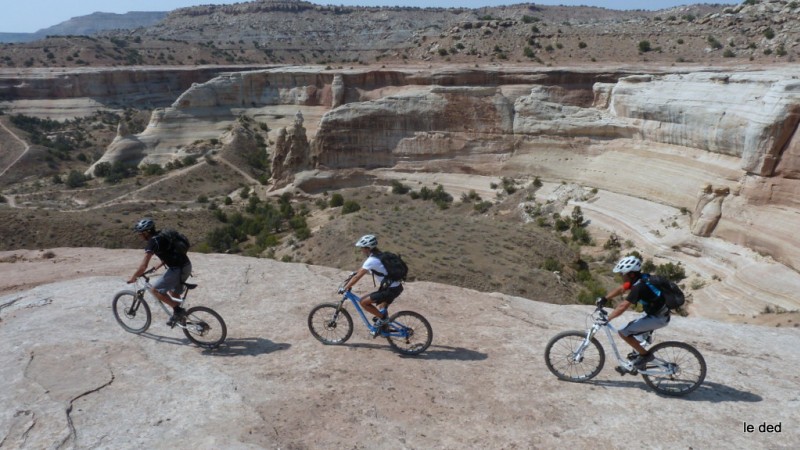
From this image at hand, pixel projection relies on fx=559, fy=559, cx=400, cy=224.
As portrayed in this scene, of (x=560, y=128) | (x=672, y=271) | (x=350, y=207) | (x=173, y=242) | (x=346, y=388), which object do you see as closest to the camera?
(x=346, y=388)

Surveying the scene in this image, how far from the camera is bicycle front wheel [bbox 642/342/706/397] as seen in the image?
588 centimetres

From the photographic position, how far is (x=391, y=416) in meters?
5.49

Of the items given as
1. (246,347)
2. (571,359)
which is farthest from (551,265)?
(246,347)

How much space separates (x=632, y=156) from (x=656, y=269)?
24.9ft

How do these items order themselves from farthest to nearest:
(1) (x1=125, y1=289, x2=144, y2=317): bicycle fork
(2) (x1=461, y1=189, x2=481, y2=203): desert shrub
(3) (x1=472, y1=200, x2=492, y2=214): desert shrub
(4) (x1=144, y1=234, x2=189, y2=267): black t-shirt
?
(2) (x1=461, y1=189, x2=481, y2=203): desert shrub < (3) (x1=472, y1=200, x2=492, y2=214): desert shrub < (1) (x1=125, y1=289, x2=144, y2=317): bicycle fork < (4) (x1=144, y1=234, x2=189, y2=267): black t-shirt

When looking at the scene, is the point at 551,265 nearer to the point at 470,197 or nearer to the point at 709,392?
the point at 470,197

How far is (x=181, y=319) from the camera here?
277 inches

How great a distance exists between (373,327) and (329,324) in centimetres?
61

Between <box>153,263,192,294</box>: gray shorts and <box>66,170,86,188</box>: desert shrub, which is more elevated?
<box>153,263,192,294</box>: gray shorts

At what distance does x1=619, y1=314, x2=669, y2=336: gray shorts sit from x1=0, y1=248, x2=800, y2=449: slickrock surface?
682mm

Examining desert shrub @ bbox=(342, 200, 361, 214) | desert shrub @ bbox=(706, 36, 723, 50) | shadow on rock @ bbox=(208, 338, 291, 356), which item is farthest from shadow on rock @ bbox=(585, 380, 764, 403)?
desert shrub @ bbox=(706, 36, 723, 50)

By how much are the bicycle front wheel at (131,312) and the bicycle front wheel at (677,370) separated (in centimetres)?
616

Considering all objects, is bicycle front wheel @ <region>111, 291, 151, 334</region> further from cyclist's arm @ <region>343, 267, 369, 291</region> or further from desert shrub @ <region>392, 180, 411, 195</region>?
desert shrub @ <region>392, 180, 411, 195</region>

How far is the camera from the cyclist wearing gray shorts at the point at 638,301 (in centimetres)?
566
